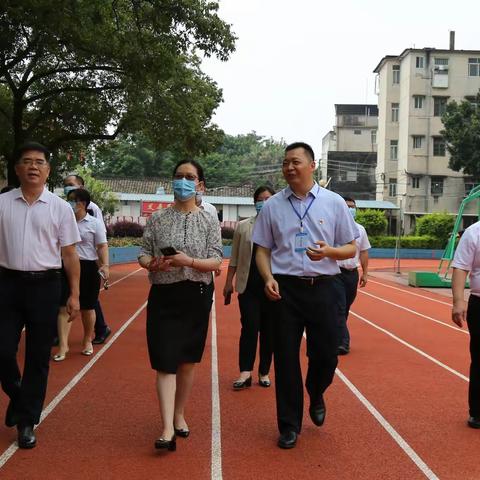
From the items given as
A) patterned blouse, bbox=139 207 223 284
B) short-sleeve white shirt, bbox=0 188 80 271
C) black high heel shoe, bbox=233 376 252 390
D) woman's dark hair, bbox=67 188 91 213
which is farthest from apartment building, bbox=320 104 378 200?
short-sleeve white shirt, bbox=0 188 80 271

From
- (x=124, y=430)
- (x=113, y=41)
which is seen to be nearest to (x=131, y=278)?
(x=113, y=41)

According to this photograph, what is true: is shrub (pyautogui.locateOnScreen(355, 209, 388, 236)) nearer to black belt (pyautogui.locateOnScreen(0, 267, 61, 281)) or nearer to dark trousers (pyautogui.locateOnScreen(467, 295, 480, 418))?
dark trousers (pyautogui.locateOnScreen(467, 295, 480, 418))

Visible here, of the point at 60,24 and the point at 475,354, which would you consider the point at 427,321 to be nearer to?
the point at 475,354

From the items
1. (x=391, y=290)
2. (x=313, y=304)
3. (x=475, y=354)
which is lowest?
(x=391, y=290)

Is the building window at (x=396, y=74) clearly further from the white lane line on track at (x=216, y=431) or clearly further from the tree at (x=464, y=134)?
the white lane line on track at (x=216, y=431)

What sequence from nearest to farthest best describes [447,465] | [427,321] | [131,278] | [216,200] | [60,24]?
[447,465], [60,24], [427,321], [131,278], [216,200]

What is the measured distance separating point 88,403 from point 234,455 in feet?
5.60

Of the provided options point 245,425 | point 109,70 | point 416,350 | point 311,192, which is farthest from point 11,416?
point 109,70

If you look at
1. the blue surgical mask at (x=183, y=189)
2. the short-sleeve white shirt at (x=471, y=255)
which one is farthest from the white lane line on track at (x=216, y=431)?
the short-sleeve white shirt at (x=471, y=255)

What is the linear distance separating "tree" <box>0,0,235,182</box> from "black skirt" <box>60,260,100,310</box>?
443 centimetres

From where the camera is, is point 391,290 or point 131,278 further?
point 131,278

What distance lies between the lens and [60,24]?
1048cm

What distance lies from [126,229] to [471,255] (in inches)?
1243

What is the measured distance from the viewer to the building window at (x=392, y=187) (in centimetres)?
4681
